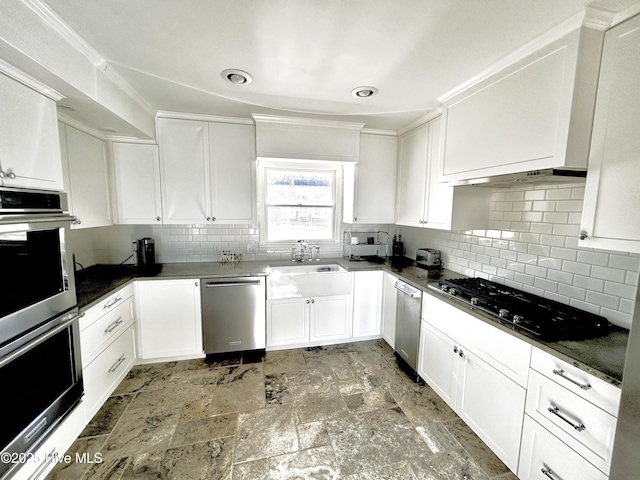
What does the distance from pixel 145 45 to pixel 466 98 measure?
2.10m

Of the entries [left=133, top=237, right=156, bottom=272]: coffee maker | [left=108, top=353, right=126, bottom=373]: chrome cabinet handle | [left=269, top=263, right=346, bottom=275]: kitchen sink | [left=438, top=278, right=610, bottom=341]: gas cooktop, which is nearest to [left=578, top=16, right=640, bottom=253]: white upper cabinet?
Result: [left=438, top=278, right=610, bottom=341]: gas cooktop

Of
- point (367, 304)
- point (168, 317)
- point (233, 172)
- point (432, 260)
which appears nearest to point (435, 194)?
point (432, 260)

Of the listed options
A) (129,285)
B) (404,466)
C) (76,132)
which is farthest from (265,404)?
(76,132)

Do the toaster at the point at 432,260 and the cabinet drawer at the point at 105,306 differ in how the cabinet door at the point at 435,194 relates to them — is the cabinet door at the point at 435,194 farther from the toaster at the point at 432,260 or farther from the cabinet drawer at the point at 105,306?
the cabinet drawer at the point at 105,306

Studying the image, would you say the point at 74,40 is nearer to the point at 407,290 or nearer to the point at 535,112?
the point at 535,112

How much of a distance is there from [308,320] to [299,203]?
56.9 inches

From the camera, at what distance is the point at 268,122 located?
8.42ft

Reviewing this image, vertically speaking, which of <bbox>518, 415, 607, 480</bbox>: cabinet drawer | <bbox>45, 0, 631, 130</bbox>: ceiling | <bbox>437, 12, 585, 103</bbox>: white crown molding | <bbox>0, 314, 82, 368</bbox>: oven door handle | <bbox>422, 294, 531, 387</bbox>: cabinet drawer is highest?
<bbox>45, 0, 631, 130</bbox>: ceiling

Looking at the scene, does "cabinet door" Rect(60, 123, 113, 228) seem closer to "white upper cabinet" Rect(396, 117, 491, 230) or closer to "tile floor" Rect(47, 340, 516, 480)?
"tile floor" Rect(47, 340, 516, 480)

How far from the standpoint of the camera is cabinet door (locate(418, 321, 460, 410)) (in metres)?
1.90

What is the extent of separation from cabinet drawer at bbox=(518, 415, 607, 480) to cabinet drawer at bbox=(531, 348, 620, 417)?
0.29 metres

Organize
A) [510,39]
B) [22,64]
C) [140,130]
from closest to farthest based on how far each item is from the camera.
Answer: [22,64], [510,39], [140,130]

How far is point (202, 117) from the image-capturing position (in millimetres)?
2615

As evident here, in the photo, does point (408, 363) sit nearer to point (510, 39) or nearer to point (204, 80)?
point (510, 39)
